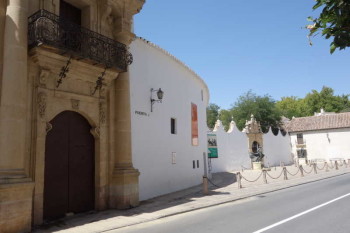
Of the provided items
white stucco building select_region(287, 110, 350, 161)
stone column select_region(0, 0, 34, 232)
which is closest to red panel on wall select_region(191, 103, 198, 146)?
stone column select_region(0, 0, 34, 232)

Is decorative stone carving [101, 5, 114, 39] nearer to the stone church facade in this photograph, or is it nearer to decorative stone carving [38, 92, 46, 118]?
the stone church facade

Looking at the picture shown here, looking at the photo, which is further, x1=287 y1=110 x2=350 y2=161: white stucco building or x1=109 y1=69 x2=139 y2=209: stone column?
x1=287 y1=110 x2=350 y2=161: white stucco building

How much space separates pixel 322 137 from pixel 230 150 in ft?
85.1

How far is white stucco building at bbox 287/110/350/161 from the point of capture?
4675 centimetres

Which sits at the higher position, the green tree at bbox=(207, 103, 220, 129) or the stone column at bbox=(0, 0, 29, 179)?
the green tree at bbox=(207, 103, 220, 129)

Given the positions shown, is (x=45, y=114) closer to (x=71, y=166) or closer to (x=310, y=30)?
(x=71, y=166)

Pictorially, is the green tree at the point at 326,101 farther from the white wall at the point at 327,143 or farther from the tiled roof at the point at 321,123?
the white wall at the point at 327,143

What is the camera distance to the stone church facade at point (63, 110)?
805 cm

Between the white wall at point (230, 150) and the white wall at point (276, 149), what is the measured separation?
19.4ft

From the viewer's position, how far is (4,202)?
24.3ft

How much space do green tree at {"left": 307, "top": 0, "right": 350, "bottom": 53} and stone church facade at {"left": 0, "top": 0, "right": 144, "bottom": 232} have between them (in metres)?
7.58

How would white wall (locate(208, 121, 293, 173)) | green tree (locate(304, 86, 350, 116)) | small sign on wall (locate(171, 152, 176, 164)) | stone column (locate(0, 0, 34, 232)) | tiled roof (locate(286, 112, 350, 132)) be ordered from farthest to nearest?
green tree (locate(304, 86, 350, 116)), tiled roof (locate(286, 112, 350, 132)), white wall (locate(208, 121, 293, 173)), small sign on wall (locate(171, 152, 176, 164)), stone column (locate(0, 0, 34, 232))

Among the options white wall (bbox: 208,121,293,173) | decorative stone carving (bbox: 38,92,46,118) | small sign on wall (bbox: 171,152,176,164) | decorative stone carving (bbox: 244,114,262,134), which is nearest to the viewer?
decorative stone carving (bbox: 38,92,46,118)

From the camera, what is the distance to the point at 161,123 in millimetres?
15500
